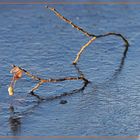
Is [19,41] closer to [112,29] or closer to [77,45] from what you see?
[77,45]

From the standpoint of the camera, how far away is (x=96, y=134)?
9664 mm

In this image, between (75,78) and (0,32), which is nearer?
(75,78)

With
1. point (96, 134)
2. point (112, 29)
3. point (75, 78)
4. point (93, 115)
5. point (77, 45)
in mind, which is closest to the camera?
point (96, 134)

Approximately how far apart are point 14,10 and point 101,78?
186 inches

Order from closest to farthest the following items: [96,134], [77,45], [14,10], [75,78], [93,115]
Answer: [96,134] < [93,115] < [75,78] < [77,45] < [14,10]

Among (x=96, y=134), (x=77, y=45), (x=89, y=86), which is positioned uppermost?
(x=77, y=45)

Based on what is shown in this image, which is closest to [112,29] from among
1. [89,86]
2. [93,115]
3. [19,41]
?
[19,41]

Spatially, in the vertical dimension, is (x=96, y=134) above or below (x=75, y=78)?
below

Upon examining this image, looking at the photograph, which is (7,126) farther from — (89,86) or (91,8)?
(91,8)

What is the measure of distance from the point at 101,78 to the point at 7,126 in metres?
2.73

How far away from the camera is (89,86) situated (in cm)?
1159

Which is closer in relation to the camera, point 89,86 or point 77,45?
point 89,86

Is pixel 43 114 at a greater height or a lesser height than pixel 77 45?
lesser

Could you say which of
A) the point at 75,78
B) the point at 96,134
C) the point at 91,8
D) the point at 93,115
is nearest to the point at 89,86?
the point at 75,78
